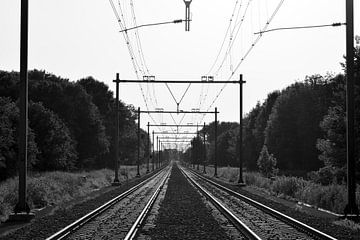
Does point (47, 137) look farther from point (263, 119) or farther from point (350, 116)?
point (263, 119)

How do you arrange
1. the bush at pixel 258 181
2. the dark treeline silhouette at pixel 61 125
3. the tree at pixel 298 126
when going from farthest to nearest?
the tree at pixel 298 126, the bush at pixel 258 181, the dark treeline silhouette at pixel 61 125

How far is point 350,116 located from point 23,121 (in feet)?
35.9

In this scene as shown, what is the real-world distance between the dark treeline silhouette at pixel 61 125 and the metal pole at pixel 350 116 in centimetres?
2585

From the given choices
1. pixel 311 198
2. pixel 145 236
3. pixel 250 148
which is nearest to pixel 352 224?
pixel 145 236

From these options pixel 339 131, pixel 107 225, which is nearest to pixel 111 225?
pixel 107 225

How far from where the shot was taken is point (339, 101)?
3688 centimetres

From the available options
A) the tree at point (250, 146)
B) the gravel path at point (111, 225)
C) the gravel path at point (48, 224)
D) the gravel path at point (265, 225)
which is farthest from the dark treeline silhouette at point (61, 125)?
the tree at point (250, 146)

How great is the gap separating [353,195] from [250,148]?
91.3 m

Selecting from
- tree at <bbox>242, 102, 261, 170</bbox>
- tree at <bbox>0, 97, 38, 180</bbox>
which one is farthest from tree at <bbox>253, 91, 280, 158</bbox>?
tree at <bbox>0, 97, 38, 180</bbox>

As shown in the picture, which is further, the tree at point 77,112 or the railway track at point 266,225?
the tree at point 77,112

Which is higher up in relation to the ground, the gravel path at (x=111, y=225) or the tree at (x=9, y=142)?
the tree at (x=9, y=142)

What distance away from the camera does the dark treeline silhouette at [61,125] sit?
40.8 meters

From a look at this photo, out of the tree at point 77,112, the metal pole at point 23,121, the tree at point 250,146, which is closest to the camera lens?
the metal pole at point 23,121

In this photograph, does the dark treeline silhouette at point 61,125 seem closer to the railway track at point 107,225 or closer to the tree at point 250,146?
the railway track at point 107,225
